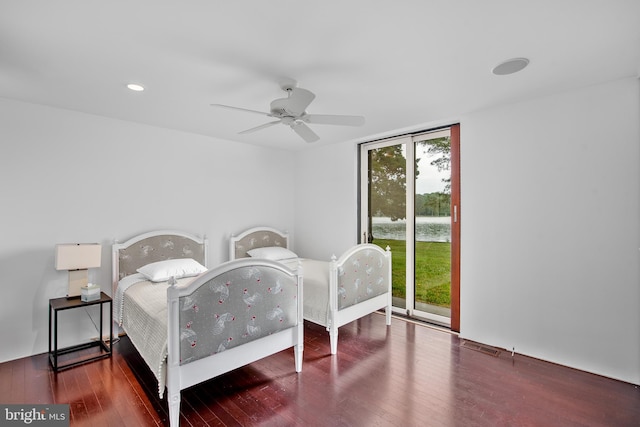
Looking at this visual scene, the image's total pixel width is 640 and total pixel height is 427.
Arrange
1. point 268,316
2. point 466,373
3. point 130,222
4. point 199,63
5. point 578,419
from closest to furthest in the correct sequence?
1. point 578,419
2. point 199,63
3. point 268,316
4. point 466,373
5. point 130,222

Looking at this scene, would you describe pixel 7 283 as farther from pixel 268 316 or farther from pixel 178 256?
pixel 268 316

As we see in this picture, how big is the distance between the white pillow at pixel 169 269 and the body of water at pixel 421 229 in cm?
237

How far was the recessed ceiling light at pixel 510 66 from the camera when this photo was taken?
2.19 metres

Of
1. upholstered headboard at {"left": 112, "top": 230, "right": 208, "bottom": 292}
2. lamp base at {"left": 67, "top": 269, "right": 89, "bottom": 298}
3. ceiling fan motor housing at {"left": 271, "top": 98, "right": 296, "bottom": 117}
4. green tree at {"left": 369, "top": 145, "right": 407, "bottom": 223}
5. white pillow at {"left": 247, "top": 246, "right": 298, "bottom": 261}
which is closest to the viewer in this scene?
ceiling fan motor housing at {"left": 271, "top": 98, "right": 296, "bottom": 117}

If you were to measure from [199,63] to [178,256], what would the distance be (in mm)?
2432

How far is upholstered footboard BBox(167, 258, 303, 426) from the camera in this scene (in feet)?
6.40

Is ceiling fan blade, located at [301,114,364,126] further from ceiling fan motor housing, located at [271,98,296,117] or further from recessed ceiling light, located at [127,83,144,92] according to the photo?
recessed ceiling light, located at [127,83,144,92]

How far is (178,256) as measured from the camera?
3822mm

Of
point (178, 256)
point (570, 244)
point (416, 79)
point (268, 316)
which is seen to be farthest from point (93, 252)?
point (570, 244)

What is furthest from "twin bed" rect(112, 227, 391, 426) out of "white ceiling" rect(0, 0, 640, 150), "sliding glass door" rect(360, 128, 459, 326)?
"white ceiling" rect(0, 0, 640, 150)

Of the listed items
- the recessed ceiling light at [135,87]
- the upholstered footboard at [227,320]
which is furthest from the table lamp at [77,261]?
the upholstered footboard at [227,320]

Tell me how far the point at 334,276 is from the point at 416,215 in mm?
1557

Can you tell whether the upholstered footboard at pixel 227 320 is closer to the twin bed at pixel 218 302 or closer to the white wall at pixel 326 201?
the twin bed at pixel 218 302

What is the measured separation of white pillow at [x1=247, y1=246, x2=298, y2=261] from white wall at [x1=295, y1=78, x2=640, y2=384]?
2353 millimetres
